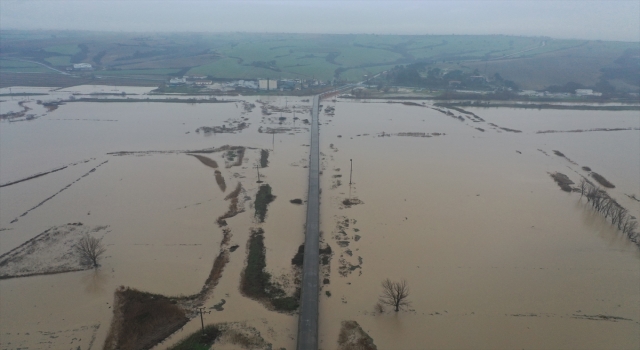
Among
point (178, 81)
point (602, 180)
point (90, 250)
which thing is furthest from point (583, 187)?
point (178, 81)

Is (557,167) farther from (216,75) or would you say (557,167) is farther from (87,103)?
(216,75)

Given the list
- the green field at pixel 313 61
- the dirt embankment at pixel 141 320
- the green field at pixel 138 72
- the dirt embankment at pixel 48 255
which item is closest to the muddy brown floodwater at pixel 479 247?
the dirt embankment at pixel 141 320

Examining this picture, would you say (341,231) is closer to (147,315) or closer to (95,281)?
(147,315)

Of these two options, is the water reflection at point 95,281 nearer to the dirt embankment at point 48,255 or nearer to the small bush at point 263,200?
the dirt embankment at point 48,255

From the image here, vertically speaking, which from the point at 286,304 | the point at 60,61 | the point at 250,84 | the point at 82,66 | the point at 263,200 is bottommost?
the point at 286,304

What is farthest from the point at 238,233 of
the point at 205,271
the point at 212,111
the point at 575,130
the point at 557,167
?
the point at 575,130

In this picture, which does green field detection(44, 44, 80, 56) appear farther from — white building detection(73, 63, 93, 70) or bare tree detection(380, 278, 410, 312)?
bare tree detection(380, 278, 410, 312)

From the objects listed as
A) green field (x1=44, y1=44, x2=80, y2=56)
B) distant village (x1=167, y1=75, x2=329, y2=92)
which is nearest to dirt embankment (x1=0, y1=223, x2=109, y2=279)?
Result: distant village (x1=167, y1=75, x2=329, y2=92)
